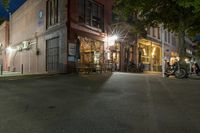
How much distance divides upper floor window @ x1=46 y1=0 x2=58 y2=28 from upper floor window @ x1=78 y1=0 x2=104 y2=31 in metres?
2.33

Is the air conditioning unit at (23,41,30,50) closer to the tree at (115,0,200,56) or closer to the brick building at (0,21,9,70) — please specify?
the brick building at (0,21,9,70)

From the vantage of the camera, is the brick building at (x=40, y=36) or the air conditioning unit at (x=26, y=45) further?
the air conditioning unit at (x=26, y=45)

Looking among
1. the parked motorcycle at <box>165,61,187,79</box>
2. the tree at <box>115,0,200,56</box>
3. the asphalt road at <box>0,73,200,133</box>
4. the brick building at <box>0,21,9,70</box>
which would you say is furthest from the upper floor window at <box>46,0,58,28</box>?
the brick building at <box>0,21,9,70</box>

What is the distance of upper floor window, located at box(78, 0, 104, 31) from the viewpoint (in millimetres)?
20641

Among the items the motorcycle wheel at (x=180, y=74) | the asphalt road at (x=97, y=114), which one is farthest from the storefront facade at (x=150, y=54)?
the asphalt road at (x=97, y=114)

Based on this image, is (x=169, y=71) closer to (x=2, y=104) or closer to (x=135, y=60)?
(x=135, y=60)

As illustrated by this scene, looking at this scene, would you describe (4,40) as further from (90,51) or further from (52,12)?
(90,51)

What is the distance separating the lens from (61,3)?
20.0 m

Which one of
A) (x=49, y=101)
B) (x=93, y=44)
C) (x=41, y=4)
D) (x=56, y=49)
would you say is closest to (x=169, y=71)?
(x=93, y=44)

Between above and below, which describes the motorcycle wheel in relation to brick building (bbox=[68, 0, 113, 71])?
below

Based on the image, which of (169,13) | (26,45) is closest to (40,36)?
(26,45)

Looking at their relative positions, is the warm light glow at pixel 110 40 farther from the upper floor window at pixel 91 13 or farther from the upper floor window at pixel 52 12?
the upper floor window at pixel 52 12

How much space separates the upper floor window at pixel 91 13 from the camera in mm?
20641

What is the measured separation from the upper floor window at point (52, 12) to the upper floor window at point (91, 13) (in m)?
2.33
